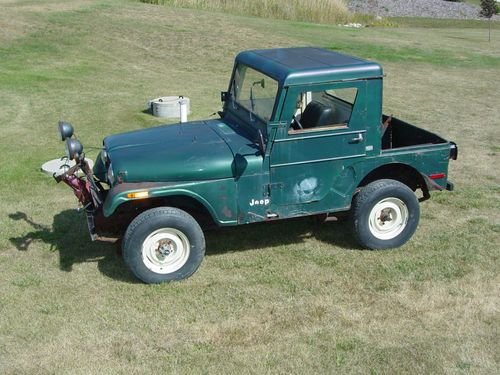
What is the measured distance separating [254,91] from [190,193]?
1434mm

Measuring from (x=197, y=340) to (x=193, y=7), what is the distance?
22.3 metres

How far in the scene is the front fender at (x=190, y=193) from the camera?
560cm

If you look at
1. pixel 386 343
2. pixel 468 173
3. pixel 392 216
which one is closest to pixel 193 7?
pixel 468 173

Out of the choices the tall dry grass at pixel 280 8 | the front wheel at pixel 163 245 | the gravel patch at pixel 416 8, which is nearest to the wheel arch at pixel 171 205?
the front wheel at pixel 163 245

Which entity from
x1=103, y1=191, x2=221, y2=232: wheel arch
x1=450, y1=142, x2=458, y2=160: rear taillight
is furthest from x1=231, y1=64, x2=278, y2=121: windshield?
x1=450, y1=142, x2=458, y2=160: rear taillight

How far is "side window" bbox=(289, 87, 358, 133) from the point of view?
612cm

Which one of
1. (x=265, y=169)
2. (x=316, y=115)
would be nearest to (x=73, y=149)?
(x=265, y=169)

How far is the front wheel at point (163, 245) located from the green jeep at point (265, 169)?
0.03 ft

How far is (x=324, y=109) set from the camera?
620 centimetres

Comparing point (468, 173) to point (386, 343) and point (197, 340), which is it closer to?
point (386, 343)

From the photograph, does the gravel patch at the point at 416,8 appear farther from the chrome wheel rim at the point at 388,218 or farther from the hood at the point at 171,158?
the hood at the point at 171,158

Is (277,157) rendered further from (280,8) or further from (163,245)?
(280,8)

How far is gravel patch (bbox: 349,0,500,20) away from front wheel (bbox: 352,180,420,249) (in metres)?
30.2

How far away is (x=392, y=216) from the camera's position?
21.6 feet
